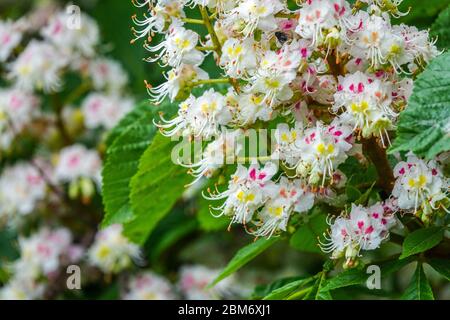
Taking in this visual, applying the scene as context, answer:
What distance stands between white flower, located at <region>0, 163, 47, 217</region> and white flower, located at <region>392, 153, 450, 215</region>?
105 centimetres

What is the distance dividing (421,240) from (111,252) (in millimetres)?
914

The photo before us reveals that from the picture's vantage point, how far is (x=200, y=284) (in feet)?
5.67

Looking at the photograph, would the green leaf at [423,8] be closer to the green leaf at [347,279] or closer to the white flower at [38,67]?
the green leaf at [347,279]

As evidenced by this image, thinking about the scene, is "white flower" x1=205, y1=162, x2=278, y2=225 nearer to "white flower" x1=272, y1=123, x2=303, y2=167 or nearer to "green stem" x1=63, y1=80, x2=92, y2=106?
"white flower" x1=272, y1=123, x2=303, y2=167

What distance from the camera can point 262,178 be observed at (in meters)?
0.90

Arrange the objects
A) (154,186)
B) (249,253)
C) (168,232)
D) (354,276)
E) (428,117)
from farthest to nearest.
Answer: (168,232), (154,186), (249,253), (354,276), (428,117)

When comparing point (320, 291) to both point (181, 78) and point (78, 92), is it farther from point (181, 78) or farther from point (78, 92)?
point (78, 92)

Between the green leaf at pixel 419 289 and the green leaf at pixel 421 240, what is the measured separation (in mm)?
58

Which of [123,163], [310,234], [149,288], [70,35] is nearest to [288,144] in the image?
[310,234]

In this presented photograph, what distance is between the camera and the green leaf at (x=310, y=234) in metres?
1.06

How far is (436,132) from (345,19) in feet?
0.48

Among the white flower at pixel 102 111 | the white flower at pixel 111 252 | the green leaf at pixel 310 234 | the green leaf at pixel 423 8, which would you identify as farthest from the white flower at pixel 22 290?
the green leaf at pixel 423 8
